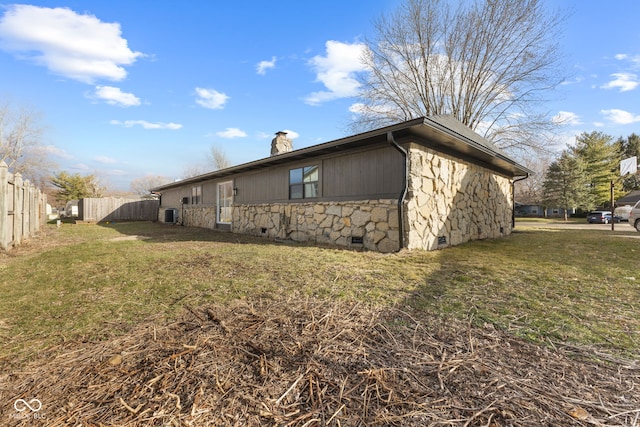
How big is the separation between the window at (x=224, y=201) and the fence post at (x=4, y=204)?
276 inches

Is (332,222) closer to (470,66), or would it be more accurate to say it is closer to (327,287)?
(327,287)

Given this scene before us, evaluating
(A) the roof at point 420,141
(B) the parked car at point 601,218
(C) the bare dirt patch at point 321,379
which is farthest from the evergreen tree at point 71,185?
(B) the parked car at point 601,218

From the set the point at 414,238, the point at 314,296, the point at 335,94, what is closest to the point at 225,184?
the point at 335,94

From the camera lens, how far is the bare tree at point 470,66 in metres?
14.1

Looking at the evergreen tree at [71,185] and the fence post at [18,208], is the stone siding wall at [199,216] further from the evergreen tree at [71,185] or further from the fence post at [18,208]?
the evergreen tree at [71,185]

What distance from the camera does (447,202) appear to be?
7.40 m

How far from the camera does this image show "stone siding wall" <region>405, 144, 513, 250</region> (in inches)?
252

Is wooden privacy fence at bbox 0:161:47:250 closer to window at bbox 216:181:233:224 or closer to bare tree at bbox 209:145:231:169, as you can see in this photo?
window at bbox 216:181:233:224

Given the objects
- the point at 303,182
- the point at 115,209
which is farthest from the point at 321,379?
the point at 115,209

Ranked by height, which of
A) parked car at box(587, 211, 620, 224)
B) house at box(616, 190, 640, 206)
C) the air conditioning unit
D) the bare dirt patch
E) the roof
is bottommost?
the bare dirt patch

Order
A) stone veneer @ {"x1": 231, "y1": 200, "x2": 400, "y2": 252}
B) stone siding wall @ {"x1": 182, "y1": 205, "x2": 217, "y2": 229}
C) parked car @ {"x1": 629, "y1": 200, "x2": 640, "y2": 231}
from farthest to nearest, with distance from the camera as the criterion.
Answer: stone siding wall @ {"x1": 182, "y1": 205, "x2": 217, "y2": 229} < parked car @ {"x1": 629, "y1": 200, "x2": 640, "y2": 231} < stone veneer @ {"x1": 231, "y1": 200, "x2": 400, "y2": 252}

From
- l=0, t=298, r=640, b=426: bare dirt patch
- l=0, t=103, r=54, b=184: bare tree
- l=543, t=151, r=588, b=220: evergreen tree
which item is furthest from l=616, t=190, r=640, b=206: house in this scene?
l=0, t=103, r=54, b=184: bare tree

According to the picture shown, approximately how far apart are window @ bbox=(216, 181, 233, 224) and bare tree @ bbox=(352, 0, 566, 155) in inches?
398

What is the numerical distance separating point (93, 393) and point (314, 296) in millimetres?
2096
